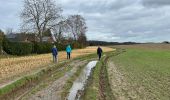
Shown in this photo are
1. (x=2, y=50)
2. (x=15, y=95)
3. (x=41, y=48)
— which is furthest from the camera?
(x=41, y=48)

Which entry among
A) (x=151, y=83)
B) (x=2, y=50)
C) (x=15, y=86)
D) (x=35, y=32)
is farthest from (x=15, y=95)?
(x=35, y=32)

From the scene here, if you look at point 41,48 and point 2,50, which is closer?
point 2,50

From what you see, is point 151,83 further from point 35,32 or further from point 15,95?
point 35,32

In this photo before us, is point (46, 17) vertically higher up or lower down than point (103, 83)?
higher up

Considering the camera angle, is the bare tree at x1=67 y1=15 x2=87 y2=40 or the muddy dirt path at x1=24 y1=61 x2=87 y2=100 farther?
the bare tree at x1=67 y1=15 x2=87 y2=40

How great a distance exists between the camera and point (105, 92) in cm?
1739

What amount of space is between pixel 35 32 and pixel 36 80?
62988mm

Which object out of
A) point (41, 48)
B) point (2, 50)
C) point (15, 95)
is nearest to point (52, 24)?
point (41, 48)

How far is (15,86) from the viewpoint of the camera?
63.2 ft

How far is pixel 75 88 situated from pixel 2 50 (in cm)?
4080

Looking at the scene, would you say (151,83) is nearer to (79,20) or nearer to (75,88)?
(75,88)

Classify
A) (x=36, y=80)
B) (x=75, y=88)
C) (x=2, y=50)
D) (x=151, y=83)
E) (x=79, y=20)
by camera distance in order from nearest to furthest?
(x=75, y=88) → (x=151, y=83) → (x=36, y=80) → (x=2, y=50) → (x=79, y=20)

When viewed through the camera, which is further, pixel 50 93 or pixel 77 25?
pixel 77 25

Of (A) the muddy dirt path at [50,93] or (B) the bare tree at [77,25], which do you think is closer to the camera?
(A) the muddy dirt path at [50,93]
